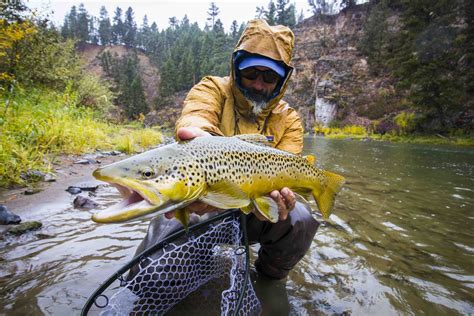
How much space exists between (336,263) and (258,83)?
213 cm

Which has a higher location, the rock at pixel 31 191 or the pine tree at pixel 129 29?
the pine tree at pixel 129 29

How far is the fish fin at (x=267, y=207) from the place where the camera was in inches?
77.8

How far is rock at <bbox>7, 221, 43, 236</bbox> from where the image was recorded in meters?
3.08

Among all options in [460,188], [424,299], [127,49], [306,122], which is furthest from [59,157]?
[127,49]

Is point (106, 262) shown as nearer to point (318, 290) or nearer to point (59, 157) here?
point (318, 290)

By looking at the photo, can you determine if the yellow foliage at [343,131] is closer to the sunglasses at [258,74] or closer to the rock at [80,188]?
the rock at [80,188]

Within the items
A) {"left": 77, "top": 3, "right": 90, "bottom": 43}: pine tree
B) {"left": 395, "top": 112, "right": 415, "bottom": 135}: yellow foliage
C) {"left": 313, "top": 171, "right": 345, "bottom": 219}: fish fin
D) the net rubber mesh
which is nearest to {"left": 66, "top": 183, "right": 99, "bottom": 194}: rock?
the net rubber mesh

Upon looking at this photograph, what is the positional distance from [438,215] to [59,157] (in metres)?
8.05

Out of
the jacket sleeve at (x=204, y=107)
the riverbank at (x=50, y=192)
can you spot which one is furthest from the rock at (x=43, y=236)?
the jacket sleeve at (x=204, y=107)

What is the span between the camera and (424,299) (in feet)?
8.45

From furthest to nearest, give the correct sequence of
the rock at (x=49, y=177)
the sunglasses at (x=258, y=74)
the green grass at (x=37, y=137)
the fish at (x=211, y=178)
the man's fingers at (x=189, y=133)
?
the rock at (x=49, y=177) < the green grass at (x=37, y=137) < the sunglasses at (x=258, y=74) < the man's fingers at (x=189, y=133) < the fish at (x=211, y=178)

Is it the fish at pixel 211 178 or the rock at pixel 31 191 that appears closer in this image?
the fish at pixel 211 178

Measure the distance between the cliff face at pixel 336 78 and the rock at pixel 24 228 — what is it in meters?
39.2

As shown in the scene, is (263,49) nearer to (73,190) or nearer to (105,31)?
(73,190)
